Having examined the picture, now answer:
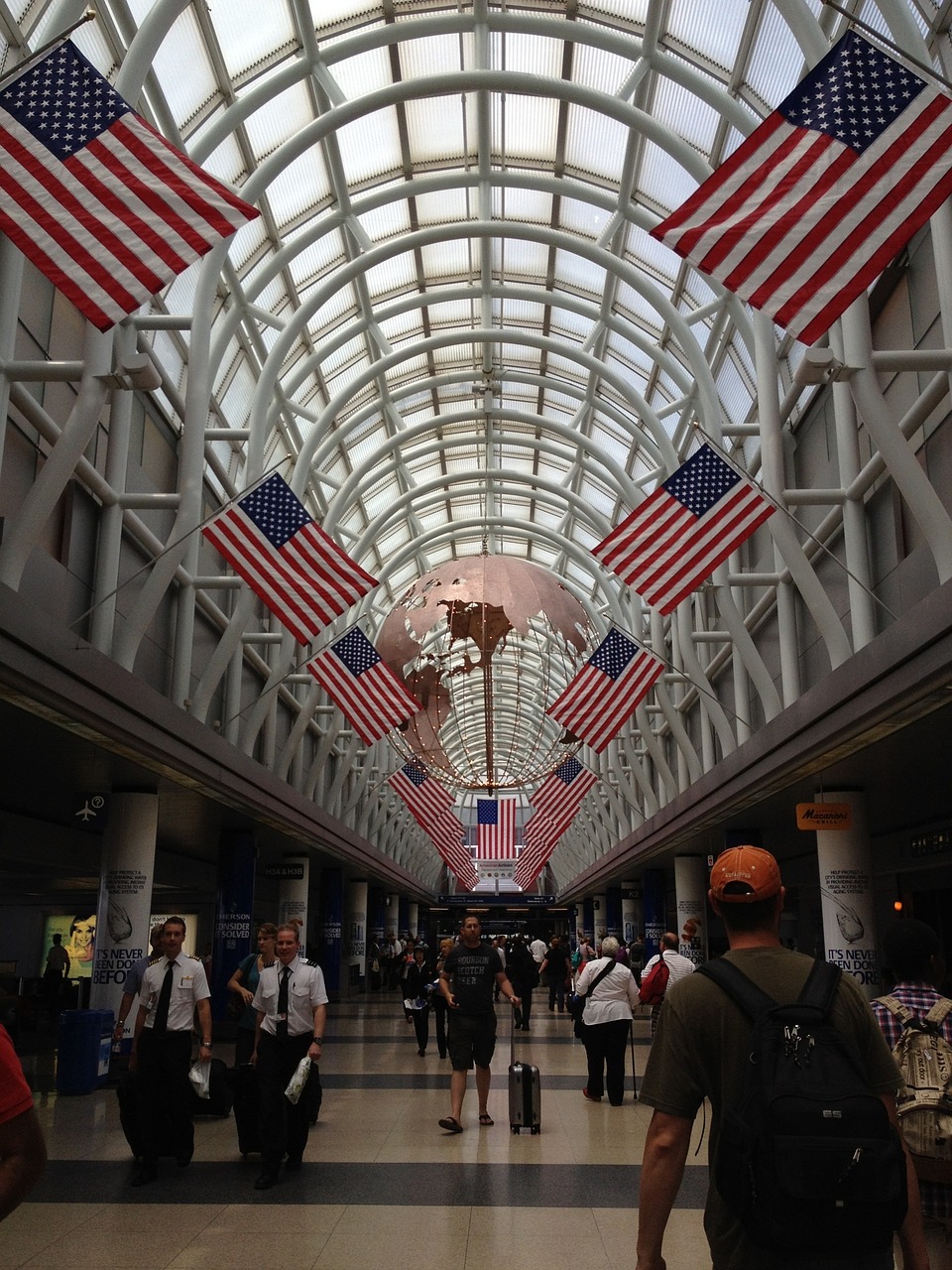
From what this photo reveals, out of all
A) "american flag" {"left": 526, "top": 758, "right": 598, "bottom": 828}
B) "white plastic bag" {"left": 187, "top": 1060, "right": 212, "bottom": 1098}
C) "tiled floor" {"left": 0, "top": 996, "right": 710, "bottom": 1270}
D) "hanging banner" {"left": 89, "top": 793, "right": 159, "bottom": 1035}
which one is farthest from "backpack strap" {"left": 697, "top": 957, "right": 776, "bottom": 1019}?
"american flag" {"left": 526, "top": 758, "right": 598, "bottom": 828}

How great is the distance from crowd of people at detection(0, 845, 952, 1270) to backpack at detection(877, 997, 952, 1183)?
0.04 ft

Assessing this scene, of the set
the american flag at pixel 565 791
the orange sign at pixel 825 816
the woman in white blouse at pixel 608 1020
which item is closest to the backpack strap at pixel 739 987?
the woman in white blouse at pixel 608 1020

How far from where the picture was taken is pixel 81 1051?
1352cm

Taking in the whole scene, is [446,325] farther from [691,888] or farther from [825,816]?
[825,816]

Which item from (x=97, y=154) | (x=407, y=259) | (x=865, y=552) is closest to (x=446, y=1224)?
(x=97, y=154)

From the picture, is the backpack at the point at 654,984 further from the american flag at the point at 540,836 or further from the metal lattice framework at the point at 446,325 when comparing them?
the american flag at the point at 540,836

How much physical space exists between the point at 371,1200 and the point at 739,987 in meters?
5.75

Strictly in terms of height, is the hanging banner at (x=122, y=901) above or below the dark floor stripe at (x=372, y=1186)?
above

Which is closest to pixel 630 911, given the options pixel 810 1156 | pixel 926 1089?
pixel 926 1089

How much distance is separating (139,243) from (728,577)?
11755 mm

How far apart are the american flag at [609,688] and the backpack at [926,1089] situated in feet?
47.5

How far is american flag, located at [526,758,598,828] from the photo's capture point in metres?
33.3

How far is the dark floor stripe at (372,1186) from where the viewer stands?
762 cm

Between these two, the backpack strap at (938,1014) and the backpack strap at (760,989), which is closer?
the backpack strap at (760,989)
